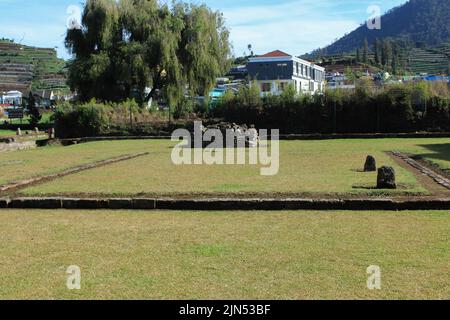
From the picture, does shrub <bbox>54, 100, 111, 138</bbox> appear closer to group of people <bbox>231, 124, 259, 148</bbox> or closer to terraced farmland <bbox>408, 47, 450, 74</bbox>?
group of people <bbox>231, 124, 259, 148</bbox>

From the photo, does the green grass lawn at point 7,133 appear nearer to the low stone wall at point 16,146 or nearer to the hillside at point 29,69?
the low stone wall at point 16,146

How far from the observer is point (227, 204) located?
26.3ft

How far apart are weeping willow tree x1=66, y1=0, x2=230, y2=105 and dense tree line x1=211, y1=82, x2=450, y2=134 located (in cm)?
376

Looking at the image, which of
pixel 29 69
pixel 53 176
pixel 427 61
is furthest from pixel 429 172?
pixel 29 69

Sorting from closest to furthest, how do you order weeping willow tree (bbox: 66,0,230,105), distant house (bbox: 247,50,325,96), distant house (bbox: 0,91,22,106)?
weeping willow tree (bbox: 66,0,230,105) → distant house (bbox: 247,50,325,96) → distant house (bbox: 0,91,22,106)

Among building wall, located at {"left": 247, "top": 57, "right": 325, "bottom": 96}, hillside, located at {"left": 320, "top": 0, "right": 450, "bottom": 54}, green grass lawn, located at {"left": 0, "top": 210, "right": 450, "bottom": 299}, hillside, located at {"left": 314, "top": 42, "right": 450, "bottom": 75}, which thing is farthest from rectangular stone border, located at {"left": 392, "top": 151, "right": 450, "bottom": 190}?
hillside, located at {"left": 320, "top": 0, "right": 450, "bottom": 54}

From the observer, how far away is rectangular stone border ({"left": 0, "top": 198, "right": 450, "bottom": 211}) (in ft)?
25.1

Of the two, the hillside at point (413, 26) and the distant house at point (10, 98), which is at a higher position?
the hillside at point (413, 26)

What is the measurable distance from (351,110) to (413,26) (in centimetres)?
15601

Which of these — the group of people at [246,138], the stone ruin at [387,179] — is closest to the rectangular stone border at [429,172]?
the stone ruin at [387,179]

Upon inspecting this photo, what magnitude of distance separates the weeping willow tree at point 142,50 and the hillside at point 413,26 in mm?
128001

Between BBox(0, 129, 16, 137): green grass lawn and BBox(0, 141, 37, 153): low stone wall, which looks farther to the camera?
BBox(0, 129, 16, 137): green grass lawn

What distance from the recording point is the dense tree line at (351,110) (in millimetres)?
26938
